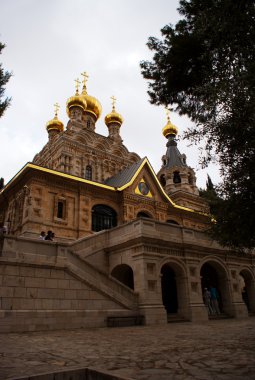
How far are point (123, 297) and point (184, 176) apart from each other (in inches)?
1129

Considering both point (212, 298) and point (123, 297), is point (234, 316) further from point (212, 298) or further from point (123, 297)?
point (123, 297)

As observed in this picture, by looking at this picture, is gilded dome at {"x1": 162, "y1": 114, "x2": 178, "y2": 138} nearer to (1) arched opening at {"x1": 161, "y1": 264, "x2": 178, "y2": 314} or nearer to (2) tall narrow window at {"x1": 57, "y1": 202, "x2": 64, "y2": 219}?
(2) tall narrow window at {"x1": 57, "y1": 202, "x2": 64, "y2": 219}

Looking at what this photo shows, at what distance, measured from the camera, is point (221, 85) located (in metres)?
8.20

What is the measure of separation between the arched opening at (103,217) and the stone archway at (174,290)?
6868mm

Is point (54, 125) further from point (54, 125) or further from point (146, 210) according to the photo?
point (146, 210)

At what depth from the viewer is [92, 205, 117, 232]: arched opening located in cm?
2425

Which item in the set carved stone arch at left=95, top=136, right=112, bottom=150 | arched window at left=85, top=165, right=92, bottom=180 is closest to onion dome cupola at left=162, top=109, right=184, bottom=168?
carved stone arch at left=95, top=136, right=112, bottom=150

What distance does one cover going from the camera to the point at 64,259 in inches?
524

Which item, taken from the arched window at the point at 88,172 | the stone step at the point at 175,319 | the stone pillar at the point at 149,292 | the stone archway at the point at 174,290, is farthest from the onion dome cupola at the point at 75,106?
the stone step at the point at 175,319

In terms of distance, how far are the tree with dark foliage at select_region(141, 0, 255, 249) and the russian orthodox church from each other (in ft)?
16.9

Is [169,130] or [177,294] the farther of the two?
[169,130]

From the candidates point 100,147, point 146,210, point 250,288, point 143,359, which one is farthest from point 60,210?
point 143,359

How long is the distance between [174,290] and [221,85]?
1424 cm

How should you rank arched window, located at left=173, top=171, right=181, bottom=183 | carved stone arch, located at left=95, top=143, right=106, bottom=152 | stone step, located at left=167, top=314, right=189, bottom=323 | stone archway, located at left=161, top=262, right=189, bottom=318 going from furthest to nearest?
arched window, located at left=173, top=171, right=181, bottom=183
carved stone arch, located at left=95, top=143, right=106, bottom=152
stone archway, located at left=161, top=262, right=189, bottom=318
stone step, located at left=167, top=314, right=189, bottom=323
